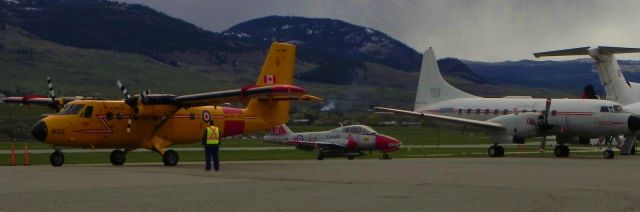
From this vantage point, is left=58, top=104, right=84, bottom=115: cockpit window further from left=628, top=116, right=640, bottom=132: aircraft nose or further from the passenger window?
left=628, top=116, right=640, bottom=132: aircraft nose

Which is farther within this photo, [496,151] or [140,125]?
[496,151]

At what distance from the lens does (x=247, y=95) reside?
33562 millimetres

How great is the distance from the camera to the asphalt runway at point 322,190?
18.6m

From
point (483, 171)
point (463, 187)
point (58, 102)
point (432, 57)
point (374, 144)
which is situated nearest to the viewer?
point (463, 187)

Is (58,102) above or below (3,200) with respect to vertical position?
above

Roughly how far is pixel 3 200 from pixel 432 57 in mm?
40659

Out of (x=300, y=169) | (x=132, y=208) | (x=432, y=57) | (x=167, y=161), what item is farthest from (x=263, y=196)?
(x=432, y=57)

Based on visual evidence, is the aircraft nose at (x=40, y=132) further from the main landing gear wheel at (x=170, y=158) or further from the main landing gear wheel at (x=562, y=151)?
the main landing gear wheel at (x=562, y=151)

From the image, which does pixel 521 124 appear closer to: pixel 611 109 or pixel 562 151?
pixel 562 151

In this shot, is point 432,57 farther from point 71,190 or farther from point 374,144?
point 71,190

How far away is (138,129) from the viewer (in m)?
36.0

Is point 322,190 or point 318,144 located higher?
point 318,144

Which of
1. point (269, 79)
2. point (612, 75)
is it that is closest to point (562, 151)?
point (612, 75)

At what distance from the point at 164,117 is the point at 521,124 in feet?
60.5
